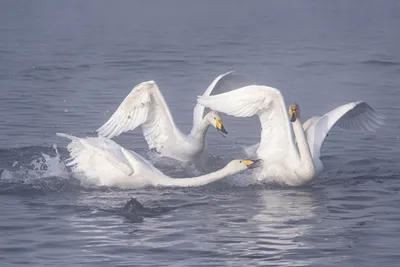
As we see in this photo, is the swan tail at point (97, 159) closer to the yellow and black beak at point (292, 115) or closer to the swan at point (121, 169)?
the swan at point (121, 169)

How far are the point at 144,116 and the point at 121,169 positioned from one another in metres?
2.29

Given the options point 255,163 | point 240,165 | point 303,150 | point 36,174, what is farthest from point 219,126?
point 36,174

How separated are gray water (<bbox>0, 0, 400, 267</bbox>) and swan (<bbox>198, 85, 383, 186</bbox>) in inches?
11.3

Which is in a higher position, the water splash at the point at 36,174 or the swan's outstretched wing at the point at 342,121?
the swan's outstretched wing at the point at 342,121

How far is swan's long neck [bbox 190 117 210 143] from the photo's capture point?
17.2 metres

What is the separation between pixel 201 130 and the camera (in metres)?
17.2

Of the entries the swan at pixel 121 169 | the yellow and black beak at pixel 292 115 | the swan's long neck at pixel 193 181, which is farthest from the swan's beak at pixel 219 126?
the swan's long neck at pixel 193 181

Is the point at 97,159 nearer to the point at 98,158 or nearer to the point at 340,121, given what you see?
the point at 98,158

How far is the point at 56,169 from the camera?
15.8 meters

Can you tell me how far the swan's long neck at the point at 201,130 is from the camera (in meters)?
17.2

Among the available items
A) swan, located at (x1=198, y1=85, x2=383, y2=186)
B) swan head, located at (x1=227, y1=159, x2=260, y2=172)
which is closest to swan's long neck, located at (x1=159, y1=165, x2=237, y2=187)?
swan head, located at (x1=227, y1=159, x2=260, y2=172)

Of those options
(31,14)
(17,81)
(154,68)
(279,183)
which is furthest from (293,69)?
(31,14)

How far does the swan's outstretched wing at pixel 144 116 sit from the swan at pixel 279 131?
1148 millimetres

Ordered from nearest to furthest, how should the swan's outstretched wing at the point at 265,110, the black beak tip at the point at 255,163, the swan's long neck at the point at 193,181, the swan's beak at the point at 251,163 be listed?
1. the swan's beak at the point at 251,163
2. the swan's long neck at the point at 193,181
3. the black beak tip at the point at 255,163
4. the swan's outstretched wing at the point at 265,110
